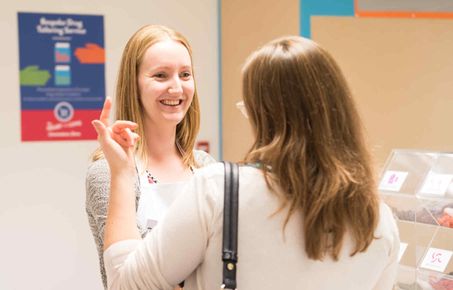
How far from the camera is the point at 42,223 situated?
13.4 feet

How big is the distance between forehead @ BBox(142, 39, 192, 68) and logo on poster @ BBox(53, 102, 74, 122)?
7.17 feet

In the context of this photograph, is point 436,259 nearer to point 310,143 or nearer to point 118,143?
point 310,143

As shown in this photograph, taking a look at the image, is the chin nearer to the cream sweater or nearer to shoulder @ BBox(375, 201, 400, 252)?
the cream sweater

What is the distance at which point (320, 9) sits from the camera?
369cm

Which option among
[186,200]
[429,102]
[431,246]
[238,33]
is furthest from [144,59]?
[429,102]

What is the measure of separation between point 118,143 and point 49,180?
267 centimetres

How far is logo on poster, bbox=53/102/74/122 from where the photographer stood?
414cm

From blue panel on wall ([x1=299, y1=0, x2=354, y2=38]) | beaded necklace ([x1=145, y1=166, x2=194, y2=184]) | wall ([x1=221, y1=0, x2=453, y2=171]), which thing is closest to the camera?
beaded necklace ([x1=145, y1=166, x2=194, y2=184])

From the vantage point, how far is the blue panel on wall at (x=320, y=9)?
3643 mm

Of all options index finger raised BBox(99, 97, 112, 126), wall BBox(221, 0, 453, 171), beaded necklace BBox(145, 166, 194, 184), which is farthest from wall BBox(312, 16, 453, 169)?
index finger raised BBox(99, 97, 112, 126)

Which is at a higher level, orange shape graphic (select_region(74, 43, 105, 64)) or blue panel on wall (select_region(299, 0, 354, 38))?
blue panel on wall (select_region(299, 0, 354, 38))

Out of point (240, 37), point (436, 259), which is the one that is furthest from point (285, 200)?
point (240, 37)

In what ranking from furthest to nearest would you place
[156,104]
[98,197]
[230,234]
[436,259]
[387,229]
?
[436,259], [156,104], [98,197], [387,229], [230,234]

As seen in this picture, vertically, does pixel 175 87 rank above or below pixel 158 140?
above
